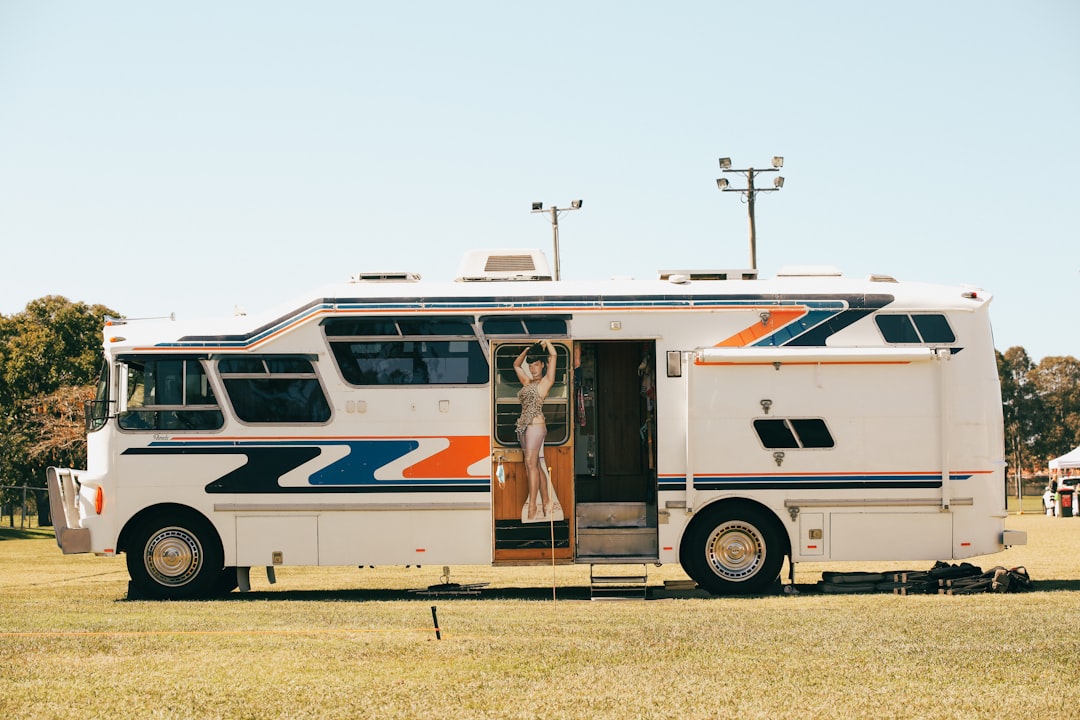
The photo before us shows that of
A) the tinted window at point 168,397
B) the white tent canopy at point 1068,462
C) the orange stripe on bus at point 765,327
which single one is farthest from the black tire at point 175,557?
the white tent canopy at point 1068,462

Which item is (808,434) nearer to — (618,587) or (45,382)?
(618,587)

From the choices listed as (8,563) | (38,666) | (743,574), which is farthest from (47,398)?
(38,666)

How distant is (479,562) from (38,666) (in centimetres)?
624

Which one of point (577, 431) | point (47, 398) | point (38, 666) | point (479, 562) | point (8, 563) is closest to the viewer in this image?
point (38, 666)

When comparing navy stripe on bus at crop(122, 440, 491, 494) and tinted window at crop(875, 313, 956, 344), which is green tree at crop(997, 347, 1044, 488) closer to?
tinted window at crop(875, 313, 956, 344)

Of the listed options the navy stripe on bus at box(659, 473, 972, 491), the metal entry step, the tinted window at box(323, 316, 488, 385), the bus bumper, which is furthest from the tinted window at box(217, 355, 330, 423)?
the navy stripe on bus at box(659, 473, 972, 491)

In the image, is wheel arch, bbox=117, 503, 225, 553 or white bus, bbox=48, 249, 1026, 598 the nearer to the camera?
white bus, bbox=48, 249, 1026, 598

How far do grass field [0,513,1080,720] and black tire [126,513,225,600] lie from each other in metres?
0.68

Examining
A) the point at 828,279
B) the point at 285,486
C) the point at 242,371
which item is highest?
the point at 828,279

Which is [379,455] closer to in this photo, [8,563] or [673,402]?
[673,402]

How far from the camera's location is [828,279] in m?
14.9

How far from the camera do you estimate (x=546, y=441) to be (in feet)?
46.7

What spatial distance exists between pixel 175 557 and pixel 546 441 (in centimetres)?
425

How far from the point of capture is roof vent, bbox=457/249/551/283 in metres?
14.9
